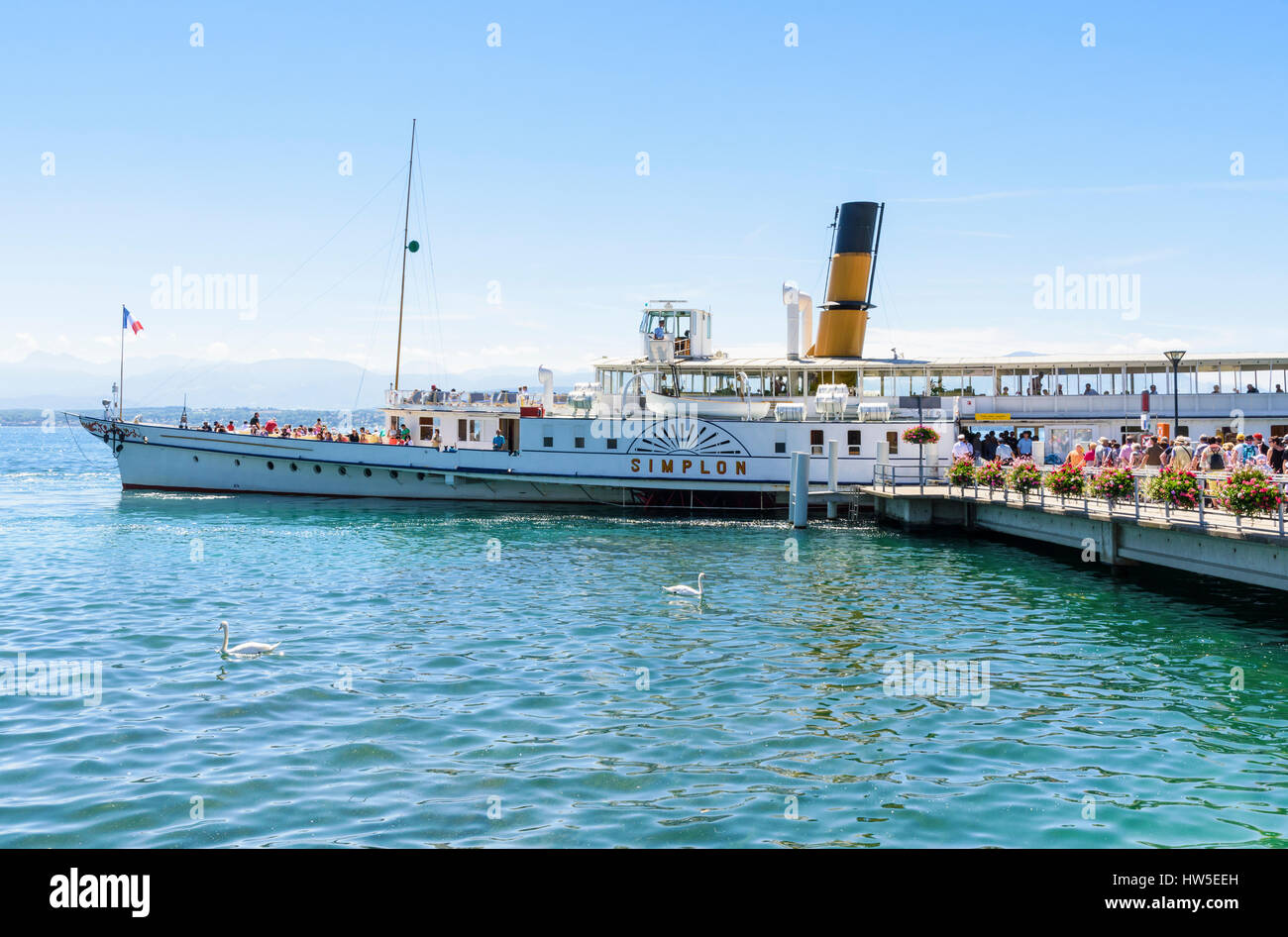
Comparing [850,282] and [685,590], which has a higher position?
[850,282]

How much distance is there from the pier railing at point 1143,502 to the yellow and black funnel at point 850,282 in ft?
36.1

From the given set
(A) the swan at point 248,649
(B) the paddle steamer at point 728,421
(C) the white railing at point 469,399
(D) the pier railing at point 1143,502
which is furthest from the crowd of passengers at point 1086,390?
(A) the swan at point 248,649

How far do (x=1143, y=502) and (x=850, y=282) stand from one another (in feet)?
77.5

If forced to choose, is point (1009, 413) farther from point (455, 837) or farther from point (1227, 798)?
point (455, 837)

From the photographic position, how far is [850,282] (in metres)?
47.6

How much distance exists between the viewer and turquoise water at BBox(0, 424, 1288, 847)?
10500mm

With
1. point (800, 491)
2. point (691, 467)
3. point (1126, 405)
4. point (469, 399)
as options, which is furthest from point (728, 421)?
point (1126, 405)

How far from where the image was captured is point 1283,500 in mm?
20859

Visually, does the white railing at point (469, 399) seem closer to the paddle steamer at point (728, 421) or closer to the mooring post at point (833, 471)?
the paddle steamer at point (728, 421)

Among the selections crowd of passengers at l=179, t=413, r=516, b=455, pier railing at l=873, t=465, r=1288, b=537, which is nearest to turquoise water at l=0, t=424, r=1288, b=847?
pier railing at l=873, t=465, r=1288, b=537

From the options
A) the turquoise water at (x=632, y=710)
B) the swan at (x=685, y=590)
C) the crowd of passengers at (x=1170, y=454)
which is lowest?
the turquoise water at (x=632, y=710)

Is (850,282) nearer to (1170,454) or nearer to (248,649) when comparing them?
(1170,454)

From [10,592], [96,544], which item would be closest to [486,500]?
[96,544]

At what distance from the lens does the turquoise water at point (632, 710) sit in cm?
1050
